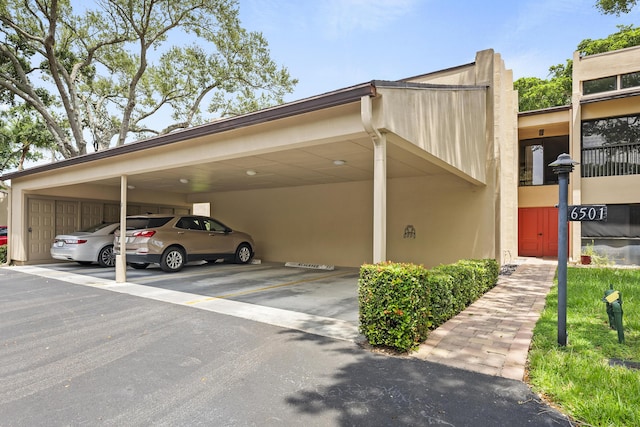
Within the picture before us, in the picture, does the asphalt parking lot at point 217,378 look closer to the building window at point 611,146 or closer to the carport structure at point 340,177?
the carport structure at point 340,177

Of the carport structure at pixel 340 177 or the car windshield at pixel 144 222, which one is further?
the car windshield at pixel 144 222

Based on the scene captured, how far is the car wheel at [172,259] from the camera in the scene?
29.7ft

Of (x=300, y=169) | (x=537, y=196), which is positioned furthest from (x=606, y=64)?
(x=300, y=169)

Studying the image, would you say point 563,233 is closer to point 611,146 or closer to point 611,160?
point 611,160

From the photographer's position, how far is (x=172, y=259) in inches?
365

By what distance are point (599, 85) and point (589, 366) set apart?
1191cm

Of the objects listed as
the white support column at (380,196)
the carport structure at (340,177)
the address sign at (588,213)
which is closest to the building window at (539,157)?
the carport structure at (340,177)

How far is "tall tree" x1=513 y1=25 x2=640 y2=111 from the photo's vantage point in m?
18.8

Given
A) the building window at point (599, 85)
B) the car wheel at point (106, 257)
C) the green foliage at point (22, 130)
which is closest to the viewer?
the car wheel at point (106, 257)

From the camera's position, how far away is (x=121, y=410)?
2.59m

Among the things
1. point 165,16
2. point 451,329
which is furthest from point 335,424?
point 165,16

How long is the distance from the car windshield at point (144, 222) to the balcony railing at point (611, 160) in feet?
43.0

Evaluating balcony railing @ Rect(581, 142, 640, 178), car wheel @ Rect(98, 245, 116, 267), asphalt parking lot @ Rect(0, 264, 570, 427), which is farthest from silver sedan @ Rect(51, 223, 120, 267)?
balcony railing @ Rect(581, 142, 640, 178)

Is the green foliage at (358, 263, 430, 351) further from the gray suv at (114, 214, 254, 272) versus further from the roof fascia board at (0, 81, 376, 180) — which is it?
the gray suv at (114, 214, 254, 272)
